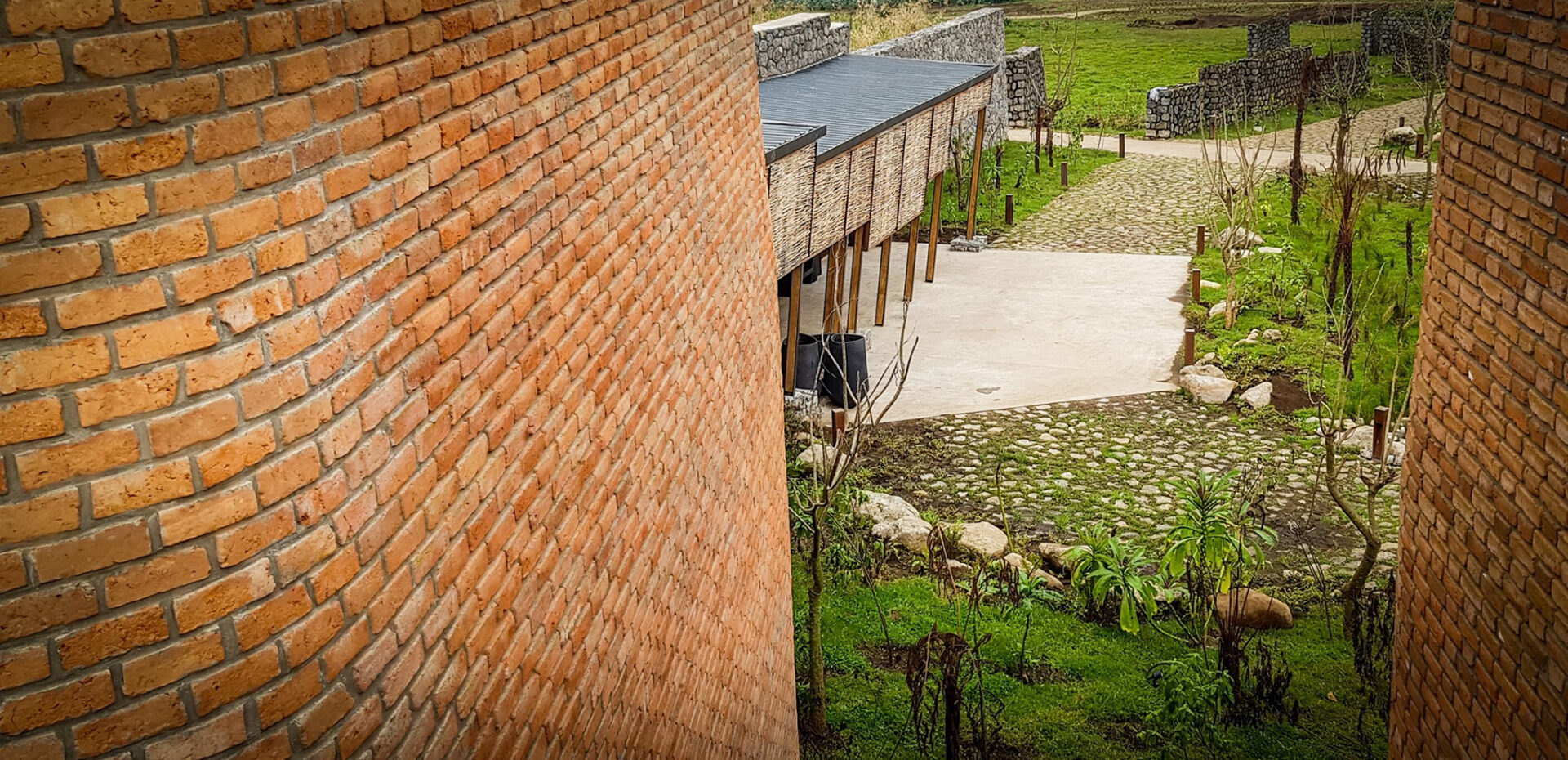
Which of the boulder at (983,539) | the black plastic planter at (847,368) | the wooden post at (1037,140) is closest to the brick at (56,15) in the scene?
the boulder at (983,539)

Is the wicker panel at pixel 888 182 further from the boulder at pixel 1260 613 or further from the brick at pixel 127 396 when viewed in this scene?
the brick at pixel 127 396

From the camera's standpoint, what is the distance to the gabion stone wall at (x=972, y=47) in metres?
19.9

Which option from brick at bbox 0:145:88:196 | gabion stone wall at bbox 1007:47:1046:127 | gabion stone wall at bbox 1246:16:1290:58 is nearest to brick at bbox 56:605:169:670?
brick at bbox 0:145:88:196

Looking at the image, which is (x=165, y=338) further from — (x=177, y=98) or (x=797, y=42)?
(x=797, y=42)

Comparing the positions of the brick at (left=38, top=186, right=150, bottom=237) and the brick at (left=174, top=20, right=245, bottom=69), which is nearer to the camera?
the brick at (left=38, top=186, right=150, bottom=237)

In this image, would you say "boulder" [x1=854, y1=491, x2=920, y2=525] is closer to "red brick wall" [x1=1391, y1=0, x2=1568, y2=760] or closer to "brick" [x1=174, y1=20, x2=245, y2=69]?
"red brick wall" [x1=1391, y1=0, x2=1568, y2=760]

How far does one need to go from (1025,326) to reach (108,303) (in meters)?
12.5

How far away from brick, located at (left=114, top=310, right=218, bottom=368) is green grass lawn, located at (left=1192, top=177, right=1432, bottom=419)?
9.34 meters

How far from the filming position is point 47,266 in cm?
171

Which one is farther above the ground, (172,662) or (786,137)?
(172,662)

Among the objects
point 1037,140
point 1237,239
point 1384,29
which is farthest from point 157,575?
point 1384,29

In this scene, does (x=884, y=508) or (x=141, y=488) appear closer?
(x=141, y=488)

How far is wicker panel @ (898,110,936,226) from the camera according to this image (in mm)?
13602

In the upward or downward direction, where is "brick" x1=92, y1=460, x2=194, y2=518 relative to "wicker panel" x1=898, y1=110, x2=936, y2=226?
upward
